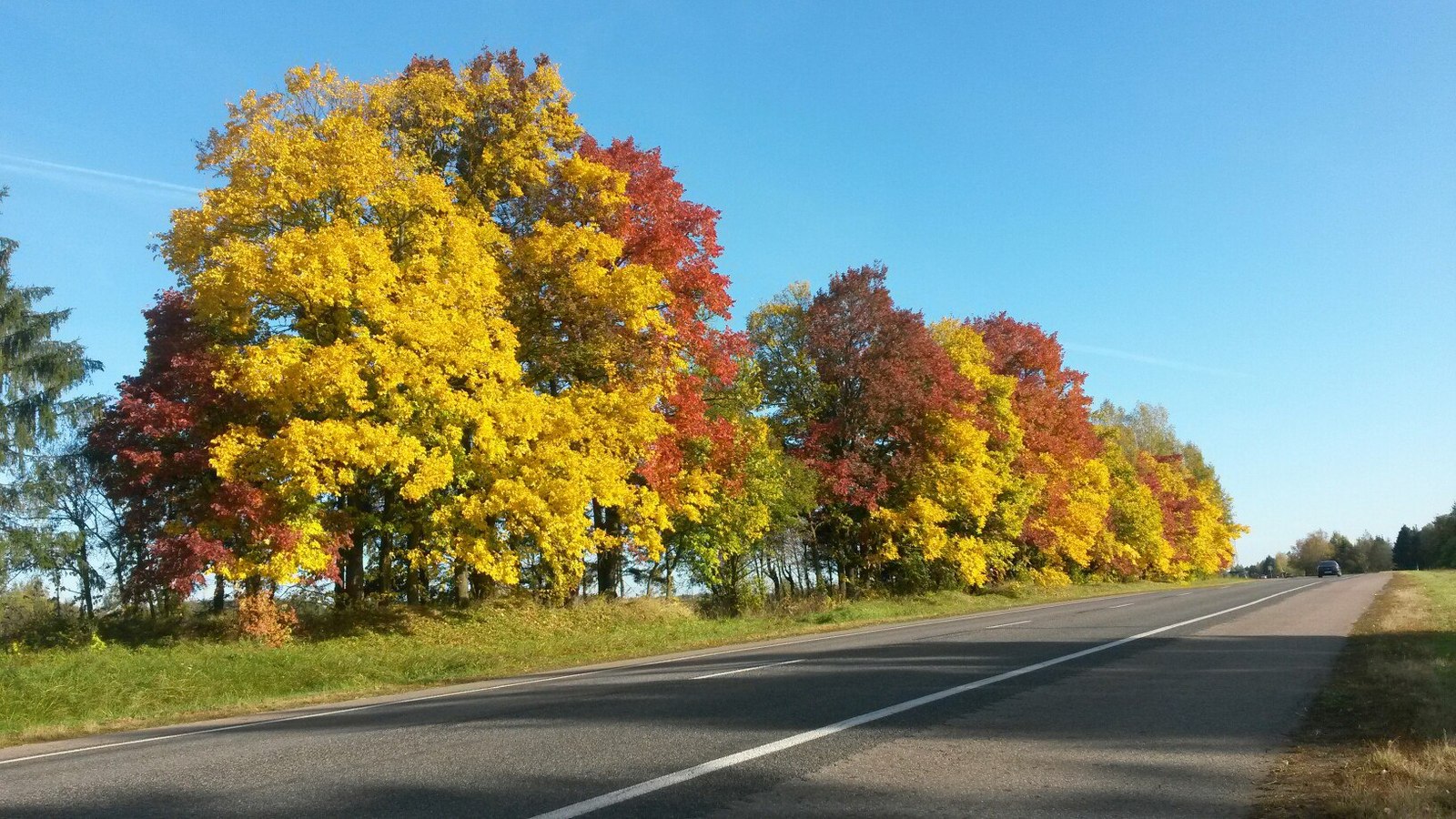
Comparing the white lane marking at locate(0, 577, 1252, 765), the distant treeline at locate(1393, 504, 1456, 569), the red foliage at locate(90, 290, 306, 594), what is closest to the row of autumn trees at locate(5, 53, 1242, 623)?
the red foliage at locate(90, 290, 306, 594)

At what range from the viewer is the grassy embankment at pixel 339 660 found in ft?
40.9

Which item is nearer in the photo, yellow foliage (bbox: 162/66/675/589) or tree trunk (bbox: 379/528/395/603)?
yellow foliage (bbox: 162/66/675/589)

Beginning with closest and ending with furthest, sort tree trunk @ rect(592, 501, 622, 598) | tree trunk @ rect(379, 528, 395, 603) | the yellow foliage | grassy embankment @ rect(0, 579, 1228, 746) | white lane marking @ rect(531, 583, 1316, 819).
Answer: white lane marking @ rect(531, 583, 1316, 819) → grassy embankment @ rect(0, 579, 1228, 746) → the yellow foliage → tree trunk @ rect(379, 528, 395, 603) → tree trunk @ rect(592, 501, 622, 598)

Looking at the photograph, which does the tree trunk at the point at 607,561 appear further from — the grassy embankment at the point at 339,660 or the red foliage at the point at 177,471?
the red foliage at the point at 177,471

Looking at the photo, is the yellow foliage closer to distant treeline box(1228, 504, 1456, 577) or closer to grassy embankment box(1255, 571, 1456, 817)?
grassy embankment box(1255, 571, 1456, 817)

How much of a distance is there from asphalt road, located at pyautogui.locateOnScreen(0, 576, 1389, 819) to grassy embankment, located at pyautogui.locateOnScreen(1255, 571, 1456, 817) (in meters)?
0.25

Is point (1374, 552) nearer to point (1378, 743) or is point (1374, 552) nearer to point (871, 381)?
point (871, 381)

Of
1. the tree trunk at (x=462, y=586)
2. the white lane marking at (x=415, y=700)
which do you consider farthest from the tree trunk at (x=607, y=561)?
the white lane marking at (x=415, y=700)

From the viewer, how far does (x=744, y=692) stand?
32.2 ft

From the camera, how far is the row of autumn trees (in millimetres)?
17109

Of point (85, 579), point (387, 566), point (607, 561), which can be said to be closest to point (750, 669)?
point (387, 566)

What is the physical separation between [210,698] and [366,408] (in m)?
5.77

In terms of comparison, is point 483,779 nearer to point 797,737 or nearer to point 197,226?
point 797,737

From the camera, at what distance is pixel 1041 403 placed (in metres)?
45.3
